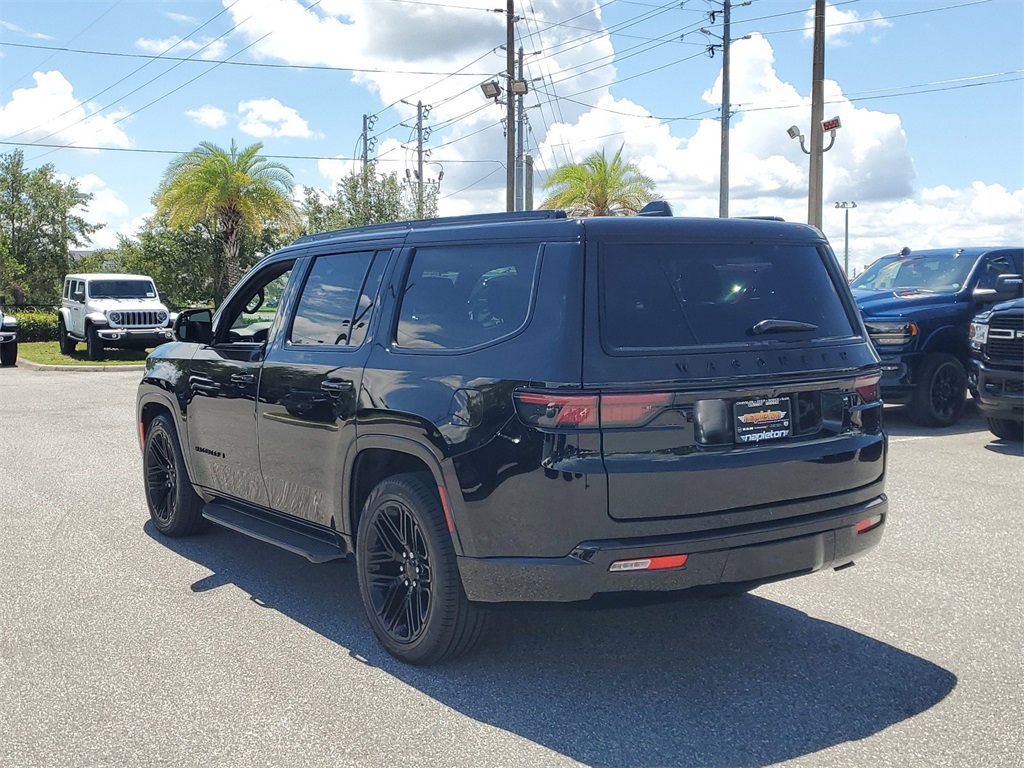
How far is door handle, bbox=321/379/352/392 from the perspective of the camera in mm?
4887

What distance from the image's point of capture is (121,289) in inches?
1027

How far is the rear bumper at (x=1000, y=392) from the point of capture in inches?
396

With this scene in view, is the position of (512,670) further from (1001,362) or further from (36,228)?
(36,228)

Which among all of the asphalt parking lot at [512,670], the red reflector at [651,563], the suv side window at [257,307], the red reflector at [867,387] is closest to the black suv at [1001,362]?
the asphalt parking lot at [512,670]

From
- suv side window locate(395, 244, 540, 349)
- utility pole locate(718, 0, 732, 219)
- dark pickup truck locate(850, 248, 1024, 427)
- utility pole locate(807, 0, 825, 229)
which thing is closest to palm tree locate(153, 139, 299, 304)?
utility pole locate(718, 0, 732, 219)

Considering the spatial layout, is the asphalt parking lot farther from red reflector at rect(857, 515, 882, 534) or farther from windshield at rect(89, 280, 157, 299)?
windshield at rect(89, 280, 157, 299)

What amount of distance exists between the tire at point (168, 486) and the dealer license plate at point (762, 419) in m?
3.84

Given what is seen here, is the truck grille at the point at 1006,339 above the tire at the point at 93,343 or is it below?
above

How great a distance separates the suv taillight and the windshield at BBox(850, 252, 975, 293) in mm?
9901

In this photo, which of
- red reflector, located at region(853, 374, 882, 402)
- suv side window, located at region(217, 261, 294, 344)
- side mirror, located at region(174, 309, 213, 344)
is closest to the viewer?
red reflector, located at region(853, 374, 882, 402)

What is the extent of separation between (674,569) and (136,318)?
23.5 metres

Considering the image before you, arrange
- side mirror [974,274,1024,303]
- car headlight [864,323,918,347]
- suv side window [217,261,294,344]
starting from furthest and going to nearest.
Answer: car headlight [864,323,918,347], side mirror [974,274,1024,303], suv side window [217,261,294,344]

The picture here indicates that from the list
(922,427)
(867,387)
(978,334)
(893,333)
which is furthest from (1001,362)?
(867,387)

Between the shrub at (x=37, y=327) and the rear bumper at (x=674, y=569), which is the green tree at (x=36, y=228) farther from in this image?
the rear bumper at (x=674, y=569)
